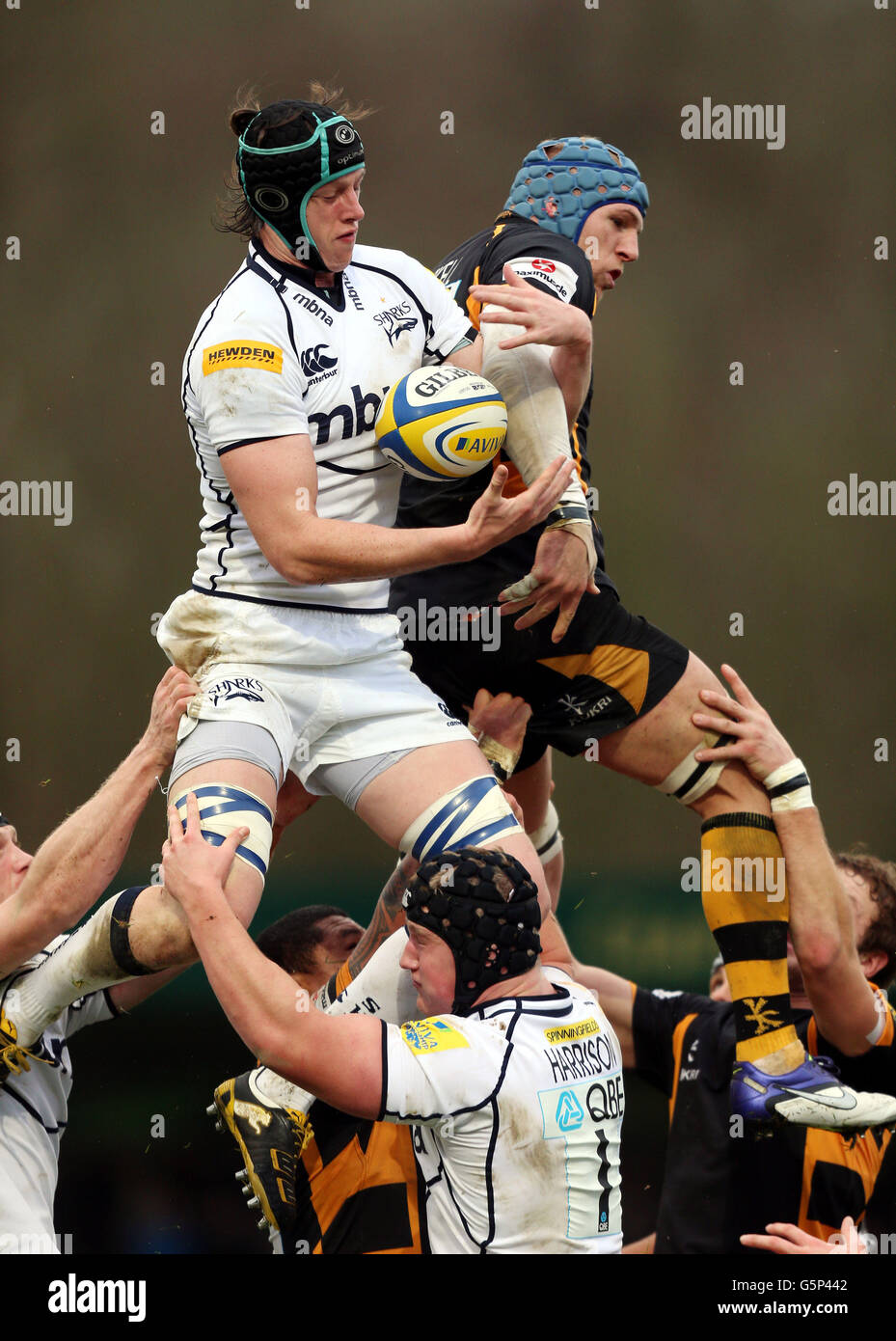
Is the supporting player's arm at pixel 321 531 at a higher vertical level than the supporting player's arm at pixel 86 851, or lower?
higher

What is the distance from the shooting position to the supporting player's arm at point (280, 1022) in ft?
9.48

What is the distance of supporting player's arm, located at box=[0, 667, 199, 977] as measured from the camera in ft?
11.5

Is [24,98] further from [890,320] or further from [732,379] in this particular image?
[890,320]

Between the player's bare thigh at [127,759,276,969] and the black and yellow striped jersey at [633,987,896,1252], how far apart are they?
167cm

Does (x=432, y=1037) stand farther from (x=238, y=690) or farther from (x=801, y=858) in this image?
(x=801, y=858)

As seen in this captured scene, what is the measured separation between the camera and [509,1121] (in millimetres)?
3002

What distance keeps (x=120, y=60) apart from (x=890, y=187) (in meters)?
3.96

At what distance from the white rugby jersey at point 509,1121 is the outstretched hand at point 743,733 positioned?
1067 millimetres

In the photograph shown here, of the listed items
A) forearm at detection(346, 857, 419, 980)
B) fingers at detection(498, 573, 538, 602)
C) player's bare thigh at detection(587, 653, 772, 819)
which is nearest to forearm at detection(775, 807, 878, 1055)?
player's bare thigh at detection(587, 653, 772, 819)

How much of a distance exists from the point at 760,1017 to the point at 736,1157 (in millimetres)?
804

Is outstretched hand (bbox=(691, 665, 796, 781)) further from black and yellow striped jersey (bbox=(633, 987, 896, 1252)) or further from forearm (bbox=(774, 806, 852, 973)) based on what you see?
black and yellow striped jersey (bbox=(633, 987, 896, 1252))

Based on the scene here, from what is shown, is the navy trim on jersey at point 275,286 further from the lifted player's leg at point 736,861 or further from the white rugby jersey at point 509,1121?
the white rugby jersey at point 509,1121

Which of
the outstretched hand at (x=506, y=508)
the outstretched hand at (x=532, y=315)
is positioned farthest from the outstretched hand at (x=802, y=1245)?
the outstretched hand at (x=532, y=315)

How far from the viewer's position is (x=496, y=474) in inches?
126
